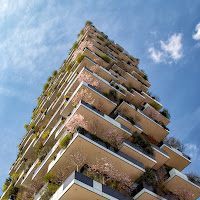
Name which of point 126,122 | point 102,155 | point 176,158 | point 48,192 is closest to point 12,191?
point 48,192

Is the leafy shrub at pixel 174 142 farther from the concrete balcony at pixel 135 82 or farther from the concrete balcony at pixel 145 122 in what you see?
the concrete balcony at pixel 135 82

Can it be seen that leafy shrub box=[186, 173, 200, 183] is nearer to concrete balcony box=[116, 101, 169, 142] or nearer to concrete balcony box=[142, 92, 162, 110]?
concrete balcony box=[116, 101, 169, 142]

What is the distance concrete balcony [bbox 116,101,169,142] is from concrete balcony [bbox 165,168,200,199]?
6611 mm

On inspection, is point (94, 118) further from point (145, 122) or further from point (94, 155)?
point (145, 122)

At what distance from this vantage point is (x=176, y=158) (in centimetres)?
2448

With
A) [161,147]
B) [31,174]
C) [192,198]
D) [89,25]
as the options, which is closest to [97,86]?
[161,147]

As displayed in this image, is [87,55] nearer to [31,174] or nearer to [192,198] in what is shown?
[31,174]

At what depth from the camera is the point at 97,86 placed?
2405cm

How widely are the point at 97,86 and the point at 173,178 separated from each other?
12174mm

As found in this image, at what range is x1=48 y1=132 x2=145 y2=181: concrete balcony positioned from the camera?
1653 centimetres

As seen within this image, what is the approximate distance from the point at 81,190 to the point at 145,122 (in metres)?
14.3

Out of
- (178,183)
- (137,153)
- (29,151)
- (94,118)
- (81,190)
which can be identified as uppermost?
(29,151)

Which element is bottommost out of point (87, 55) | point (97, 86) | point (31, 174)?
point (31, 174)

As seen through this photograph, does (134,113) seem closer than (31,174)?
No
